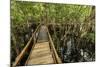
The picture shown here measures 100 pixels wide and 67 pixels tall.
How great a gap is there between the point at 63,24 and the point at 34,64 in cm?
63

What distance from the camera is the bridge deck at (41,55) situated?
7.03 feet

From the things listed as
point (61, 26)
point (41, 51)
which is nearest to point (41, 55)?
point (41, 51)

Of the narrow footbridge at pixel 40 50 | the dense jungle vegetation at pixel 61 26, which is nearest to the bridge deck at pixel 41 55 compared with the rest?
the narrow footbridge at pixel 40 50

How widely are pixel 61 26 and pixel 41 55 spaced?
450 millimetres

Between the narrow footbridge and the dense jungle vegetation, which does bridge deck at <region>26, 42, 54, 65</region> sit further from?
the dense jungle vegetation

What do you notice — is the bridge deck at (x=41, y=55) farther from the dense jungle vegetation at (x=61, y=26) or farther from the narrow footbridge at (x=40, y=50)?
the dense jungle vegetation at (x=61, y=26)

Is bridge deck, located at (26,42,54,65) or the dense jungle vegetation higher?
the dense jungle vegetation

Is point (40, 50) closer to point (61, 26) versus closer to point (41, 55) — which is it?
point (41, 55)

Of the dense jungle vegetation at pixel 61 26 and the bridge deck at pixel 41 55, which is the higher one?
the dense jungle vegetation at pixel 61 26

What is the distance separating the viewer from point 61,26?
228 cm

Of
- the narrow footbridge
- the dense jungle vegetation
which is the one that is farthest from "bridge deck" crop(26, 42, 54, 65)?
the dense jungle vegetation

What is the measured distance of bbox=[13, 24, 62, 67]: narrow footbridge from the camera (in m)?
2.13

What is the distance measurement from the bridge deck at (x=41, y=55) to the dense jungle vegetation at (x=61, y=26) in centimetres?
13

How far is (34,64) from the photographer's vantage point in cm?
215
